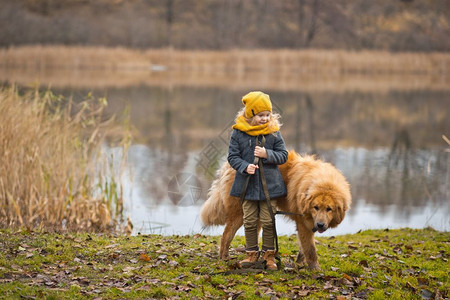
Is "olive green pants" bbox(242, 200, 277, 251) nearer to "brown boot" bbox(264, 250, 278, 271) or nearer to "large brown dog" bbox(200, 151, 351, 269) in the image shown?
"brown boot" bbox(264, 250, 278, 271)

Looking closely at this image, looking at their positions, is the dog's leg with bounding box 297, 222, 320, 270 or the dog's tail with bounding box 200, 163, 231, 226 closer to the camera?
the dog's leg with bounding box 297, 222, 320, 270

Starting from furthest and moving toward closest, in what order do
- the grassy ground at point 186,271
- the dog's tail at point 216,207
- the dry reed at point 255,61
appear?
1. the dry reed at point 255,61
2. the dog's tail at point 216,207
3. the grassy ground at point 186,271

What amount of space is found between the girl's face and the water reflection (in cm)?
392

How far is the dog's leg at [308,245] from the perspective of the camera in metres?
6.14

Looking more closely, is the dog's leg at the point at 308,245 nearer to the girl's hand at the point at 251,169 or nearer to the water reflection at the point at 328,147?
the girl's hand at the point at 251,169

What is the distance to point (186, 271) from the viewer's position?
19.7ft

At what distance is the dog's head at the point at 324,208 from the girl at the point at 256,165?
40 centimetres

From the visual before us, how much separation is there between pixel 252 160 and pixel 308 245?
45.1 inches

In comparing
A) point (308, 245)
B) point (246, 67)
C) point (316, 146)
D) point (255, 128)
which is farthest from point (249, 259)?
point (246, 67)

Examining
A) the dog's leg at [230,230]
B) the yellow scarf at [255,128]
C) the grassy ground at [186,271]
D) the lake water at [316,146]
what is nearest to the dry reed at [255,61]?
the lake water at [316,146]

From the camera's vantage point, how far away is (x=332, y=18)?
65.7 m

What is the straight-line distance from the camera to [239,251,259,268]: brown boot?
611 cm

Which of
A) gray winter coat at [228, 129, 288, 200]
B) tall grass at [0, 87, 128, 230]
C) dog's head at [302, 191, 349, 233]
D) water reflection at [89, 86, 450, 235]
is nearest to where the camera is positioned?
dog's head at [302, 191, 349, 233]

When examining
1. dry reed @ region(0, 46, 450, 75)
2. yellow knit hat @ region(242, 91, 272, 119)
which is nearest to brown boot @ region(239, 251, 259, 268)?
yellow knit hat @ region(242, 91, 272, 119)
